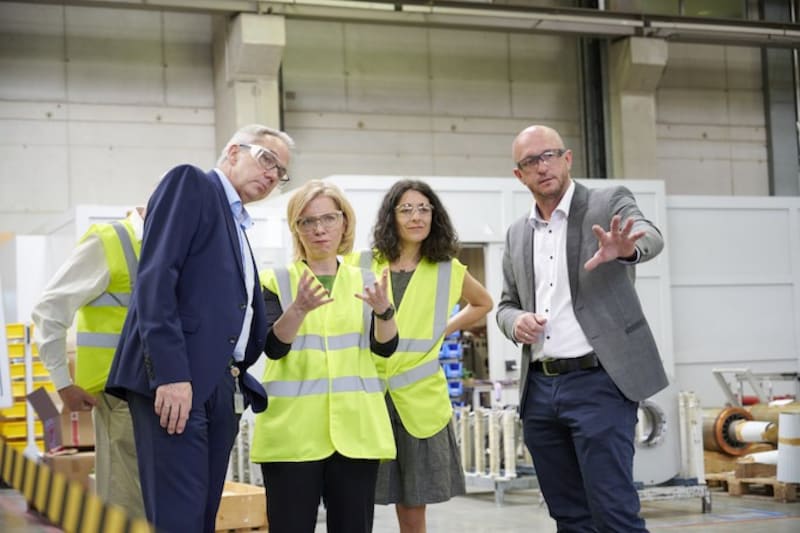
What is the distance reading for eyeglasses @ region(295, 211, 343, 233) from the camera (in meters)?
3.39

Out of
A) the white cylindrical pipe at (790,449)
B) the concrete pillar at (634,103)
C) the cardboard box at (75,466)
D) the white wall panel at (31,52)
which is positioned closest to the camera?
the white cylindrical pipe at (790,449)

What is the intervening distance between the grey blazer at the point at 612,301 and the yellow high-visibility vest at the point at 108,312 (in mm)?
1220

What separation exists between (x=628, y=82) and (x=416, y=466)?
1100cm

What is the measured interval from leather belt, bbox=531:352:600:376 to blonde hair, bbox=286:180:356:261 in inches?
28.5

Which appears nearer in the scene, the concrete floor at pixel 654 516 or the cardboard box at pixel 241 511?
the cardboard box at pixel 241 511

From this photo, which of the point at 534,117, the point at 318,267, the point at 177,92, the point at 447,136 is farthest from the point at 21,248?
the point at 318,267

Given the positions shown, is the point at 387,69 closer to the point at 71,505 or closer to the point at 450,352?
the point at 450,352

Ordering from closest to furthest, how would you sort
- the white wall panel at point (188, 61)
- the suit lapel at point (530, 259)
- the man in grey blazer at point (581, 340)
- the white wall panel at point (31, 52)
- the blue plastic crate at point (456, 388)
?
the man in grey blazer at point (581, 340) → the suit lapel at point (530, 259) → the blue plastic crate at point (456, 388) → the white wall panel at point (31, 52) → the white wall panel at point (188, 61)

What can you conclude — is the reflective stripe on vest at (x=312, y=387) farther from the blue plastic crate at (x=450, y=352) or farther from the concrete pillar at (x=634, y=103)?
the concrete pillar at (x=634, y=103)

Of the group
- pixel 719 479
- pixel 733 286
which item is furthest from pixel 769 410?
pixel 733 286

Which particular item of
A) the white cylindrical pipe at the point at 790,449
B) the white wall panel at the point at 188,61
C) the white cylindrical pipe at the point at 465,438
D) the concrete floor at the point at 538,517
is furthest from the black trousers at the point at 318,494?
the white wall panel at the point at 188,61

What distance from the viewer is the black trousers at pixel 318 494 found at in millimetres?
3207

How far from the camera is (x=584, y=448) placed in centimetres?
336

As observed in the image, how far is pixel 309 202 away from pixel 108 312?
2.38 ft
